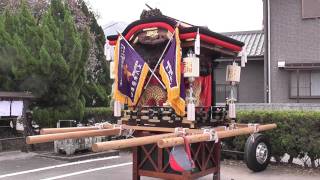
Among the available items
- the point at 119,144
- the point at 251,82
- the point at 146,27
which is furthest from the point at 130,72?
the point at 251,82

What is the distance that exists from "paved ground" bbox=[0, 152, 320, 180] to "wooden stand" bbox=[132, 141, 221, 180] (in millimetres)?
1240

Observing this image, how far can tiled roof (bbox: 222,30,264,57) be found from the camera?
20906 mm

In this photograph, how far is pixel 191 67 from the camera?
7.44 meters

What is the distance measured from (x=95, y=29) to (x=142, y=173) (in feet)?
42.4

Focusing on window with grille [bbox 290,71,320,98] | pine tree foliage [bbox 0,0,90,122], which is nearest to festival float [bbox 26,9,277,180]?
pine tree foliage [bbox 0,0,90,122]

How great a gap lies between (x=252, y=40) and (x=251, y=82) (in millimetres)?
2540

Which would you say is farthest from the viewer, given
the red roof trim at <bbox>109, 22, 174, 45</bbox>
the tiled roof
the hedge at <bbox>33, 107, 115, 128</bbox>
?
the tiled roof

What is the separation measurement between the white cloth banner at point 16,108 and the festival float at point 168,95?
20.3 ft

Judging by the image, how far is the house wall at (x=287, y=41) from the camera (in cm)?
1912

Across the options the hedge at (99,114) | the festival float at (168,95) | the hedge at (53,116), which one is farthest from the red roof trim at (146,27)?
the hedge at (99,114)

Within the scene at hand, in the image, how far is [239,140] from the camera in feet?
40.0

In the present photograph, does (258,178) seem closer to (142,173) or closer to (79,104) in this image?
(142,173)

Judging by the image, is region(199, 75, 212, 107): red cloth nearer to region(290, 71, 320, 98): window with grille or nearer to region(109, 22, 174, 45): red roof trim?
region(109, 22, 174, 45): red roof trim

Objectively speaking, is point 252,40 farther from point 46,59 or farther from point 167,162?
point 167,162
